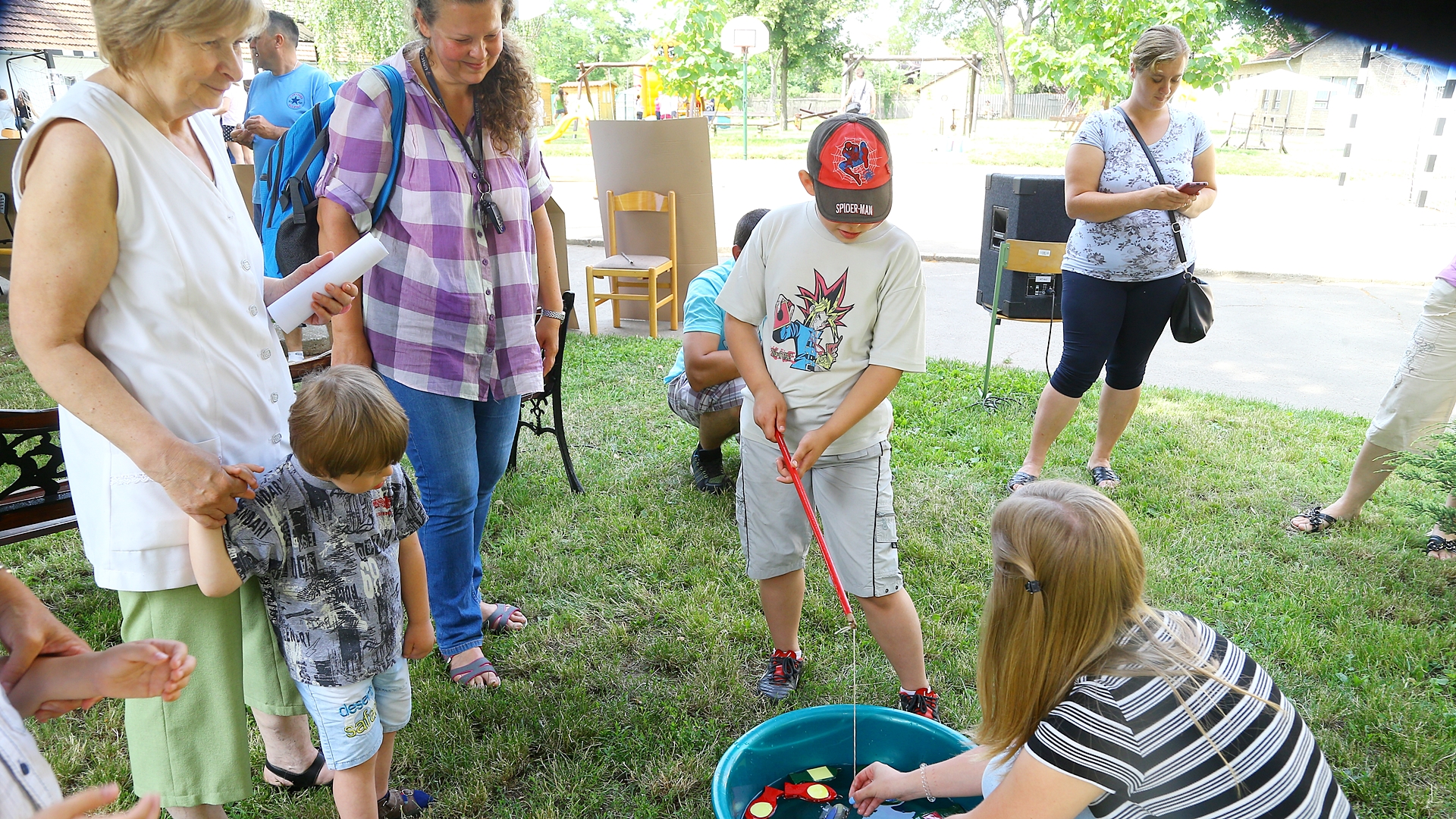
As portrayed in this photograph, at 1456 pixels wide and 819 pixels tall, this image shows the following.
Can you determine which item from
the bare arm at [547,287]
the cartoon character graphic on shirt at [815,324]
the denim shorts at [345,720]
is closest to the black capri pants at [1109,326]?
the cartoon character graphic on shirt at [815,324]

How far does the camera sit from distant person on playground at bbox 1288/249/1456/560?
9.77 feet

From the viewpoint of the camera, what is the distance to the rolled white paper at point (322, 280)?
171 cm

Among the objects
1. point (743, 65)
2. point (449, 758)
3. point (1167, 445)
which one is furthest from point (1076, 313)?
point (743, 65)

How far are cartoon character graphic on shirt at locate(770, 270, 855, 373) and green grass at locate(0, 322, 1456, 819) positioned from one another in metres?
0.90

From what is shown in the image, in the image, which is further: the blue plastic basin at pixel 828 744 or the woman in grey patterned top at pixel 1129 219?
the woman in grey patterned top at pixel 1129 219

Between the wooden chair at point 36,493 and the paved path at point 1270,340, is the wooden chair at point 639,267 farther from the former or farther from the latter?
the wooden chair at point 36,493

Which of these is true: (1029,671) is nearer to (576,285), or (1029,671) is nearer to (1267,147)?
(576,285)

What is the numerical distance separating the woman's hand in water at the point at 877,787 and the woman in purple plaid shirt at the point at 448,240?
3.76ft

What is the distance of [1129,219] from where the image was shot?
3.25 meters

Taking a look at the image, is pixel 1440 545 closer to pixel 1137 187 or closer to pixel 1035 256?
pixel 1137 187

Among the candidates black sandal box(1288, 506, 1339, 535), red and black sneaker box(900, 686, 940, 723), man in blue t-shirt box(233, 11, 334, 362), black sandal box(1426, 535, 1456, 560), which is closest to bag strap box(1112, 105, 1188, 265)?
black sandal box(1288, 506, 1339, 535)

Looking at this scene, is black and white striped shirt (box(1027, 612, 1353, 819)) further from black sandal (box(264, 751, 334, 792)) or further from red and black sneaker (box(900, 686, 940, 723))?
black sandal (box(264, 751, 334, 792))

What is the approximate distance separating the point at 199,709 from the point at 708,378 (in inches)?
74.8

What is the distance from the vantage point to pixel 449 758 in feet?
7.00
